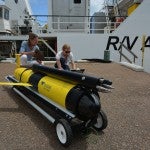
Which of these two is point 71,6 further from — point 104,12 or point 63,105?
point 63,105

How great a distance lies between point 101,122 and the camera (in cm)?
406

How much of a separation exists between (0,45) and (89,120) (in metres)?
19.5

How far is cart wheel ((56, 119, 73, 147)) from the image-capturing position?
3.50 m

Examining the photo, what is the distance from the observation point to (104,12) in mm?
21438

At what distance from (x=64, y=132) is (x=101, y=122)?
71 cm

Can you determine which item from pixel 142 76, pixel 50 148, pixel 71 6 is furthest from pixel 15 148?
pixel 71 6

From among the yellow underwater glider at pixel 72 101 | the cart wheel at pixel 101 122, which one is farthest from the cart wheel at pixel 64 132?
the cart wheel at pixel 101 122

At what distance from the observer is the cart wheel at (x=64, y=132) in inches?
138

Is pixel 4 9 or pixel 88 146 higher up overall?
pixel 4 9

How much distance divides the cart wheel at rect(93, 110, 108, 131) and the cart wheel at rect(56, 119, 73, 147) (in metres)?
0.65

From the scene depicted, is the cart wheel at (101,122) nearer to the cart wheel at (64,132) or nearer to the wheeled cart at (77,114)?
the wheeled cart at (77,114)

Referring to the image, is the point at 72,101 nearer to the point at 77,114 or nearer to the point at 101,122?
the point at 77,114

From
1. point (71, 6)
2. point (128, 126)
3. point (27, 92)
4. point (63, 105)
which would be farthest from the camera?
point (71, 6)

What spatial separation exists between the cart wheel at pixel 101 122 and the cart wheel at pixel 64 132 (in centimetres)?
65
